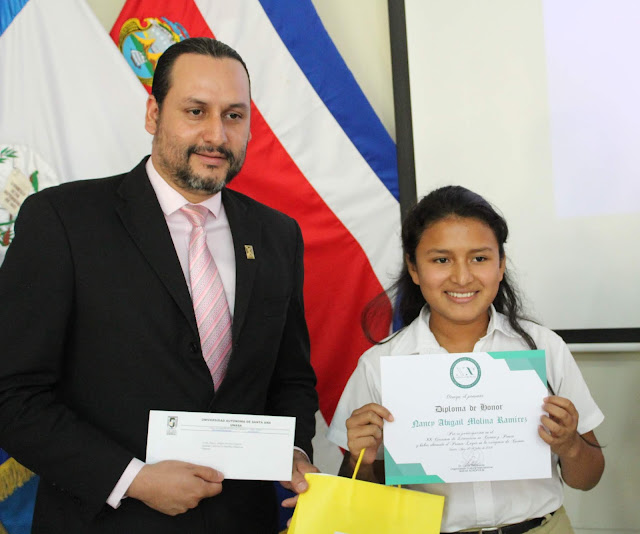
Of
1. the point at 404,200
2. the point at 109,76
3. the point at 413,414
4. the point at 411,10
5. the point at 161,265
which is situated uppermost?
the point at 411,10

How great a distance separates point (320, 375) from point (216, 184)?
1017mm

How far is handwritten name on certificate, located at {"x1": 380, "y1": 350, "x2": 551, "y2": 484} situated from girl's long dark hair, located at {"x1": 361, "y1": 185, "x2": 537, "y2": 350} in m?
0.23

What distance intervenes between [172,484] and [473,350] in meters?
0.77

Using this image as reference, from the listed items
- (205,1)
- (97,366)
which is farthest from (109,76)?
(97,366)

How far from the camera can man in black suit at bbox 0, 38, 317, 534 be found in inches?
51.1

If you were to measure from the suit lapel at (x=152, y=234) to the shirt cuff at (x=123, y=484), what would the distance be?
0.30 m

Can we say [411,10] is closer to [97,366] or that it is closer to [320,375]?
[320,375]

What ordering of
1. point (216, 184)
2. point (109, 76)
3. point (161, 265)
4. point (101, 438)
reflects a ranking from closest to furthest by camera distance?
point (101, 438)
point (161, 265)
point (216, 184)
point (109, 76)

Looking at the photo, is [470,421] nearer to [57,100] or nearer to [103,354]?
[103,354]

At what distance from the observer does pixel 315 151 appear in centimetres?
241

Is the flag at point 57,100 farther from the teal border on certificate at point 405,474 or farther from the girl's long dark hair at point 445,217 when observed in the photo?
the teal border on certificate at point 405,474

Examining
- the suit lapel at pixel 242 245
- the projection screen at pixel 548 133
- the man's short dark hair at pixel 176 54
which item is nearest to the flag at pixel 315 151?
the projection screen at pixel 548 133

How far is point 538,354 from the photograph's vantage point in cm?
136

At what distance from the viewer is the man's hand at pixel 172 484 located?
1.29 m
